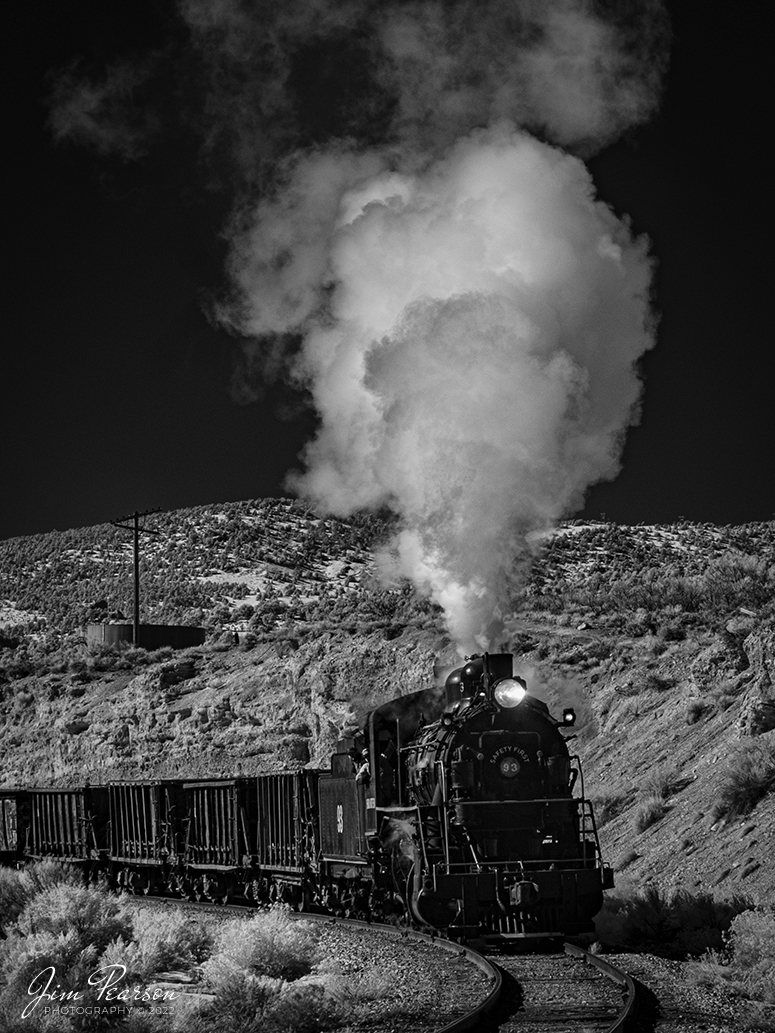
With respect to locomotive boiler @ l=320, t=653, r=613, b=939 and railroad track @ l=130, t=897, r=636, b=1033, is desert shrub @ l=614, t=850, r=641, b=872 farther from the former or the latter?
railroad track @ l=130, t=897, r=636, b=1033

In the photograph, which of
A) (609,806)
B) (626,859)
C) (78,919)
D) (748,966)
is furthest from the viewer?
(609,806)

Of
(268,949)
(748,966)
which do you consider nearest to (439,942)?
(268,949)

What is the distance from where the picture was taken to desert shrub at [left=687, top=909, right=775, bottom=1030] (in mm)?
11800

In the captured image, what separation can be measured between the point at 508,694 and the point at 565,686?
17439 mm

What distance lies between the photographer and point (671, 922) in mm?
16203

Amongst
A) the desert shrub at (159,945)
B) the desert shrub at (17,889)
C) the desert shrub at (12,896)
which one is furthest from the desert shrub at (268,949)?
the desert shrub at (12,896)

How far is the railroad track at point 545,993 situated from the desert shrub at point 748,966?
2.94 ft

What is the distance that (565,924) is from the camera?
631 inches

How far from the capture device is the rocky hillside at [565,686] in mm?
22844

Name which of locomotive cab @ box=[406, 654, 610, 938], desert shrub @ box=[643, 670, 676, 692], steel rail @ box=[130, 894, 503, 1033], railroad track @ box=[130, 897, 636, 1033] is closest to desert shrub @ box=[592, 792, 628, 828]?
desert shrub @ box=[643, 670, 676, 692]

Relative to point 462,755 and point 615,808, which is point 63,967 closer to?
point 462,755

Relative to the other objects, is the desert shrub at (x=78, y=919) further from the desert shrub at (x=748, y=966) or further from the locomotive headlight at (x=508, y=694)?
the desert shrub at (x=748, y=966)
